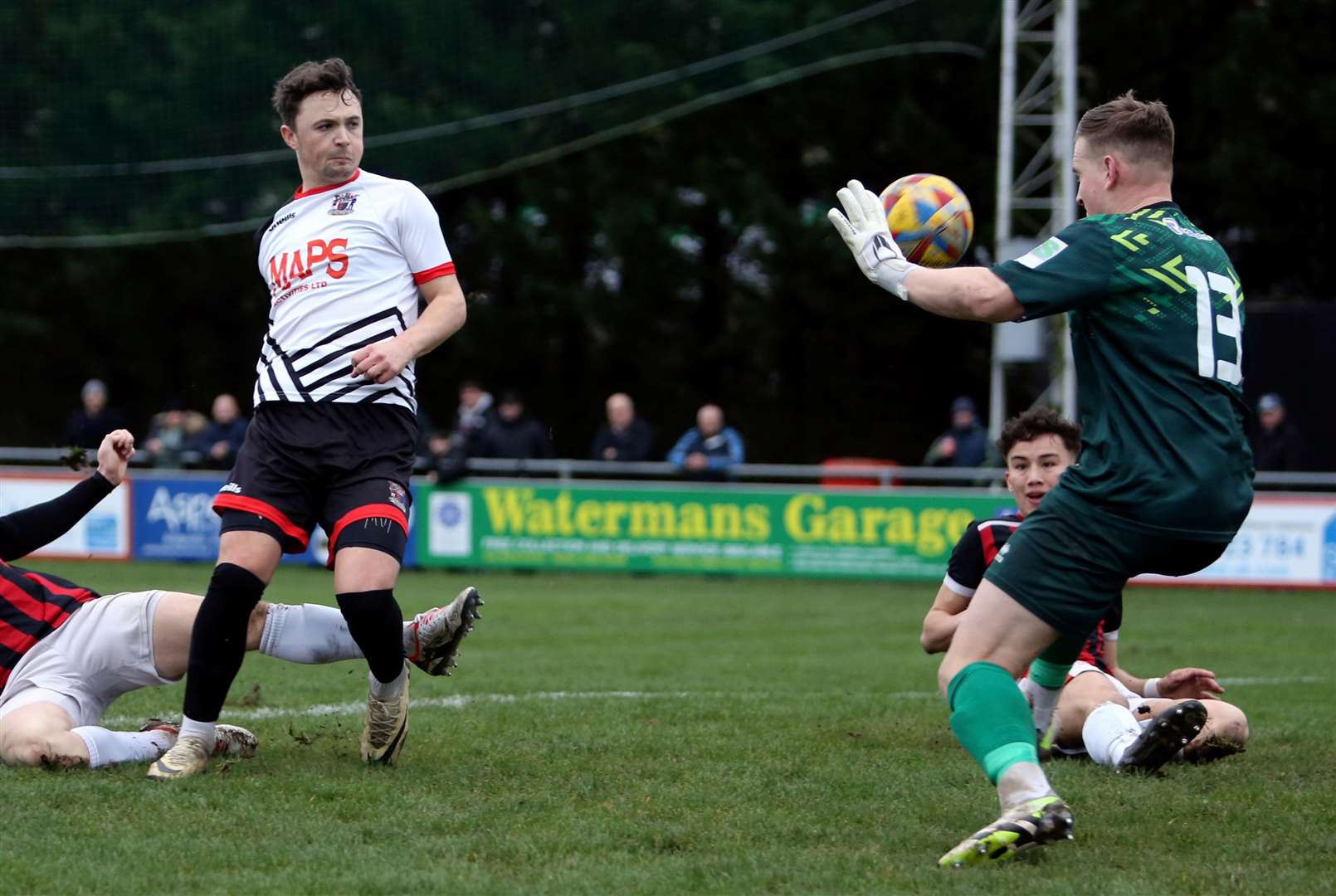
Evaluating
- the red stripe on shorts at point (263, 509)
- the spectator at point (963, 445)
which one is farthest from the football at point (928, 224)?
the spectator at point (963, 445)

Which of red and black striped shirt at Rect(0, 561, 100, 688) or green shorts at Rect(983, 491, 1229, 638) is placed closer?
green shorts at Rect(983, 491, 1229, 638)

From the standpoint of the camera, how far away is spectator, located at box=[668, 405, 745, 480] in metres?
17.7

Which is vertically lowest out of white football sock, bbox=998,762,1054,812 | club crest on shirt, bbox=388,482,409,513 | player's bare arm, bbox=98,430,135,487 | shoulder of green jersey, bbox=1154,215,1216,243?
white football sock, bbox=998,762,1054,812

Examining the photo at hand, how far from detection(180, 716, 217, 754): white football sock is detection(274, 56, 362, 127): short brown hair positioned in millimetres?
2001

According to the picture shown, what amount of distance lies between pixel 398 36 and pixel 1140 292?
52.9ft

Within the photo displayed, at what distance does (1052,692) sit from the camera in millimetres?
5543

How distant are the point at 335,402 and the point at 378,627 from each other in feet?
2.44

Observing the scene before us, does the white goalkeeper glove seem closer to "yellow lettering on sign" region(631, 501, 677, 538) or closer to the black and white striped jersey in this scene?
the black and white striped jersey

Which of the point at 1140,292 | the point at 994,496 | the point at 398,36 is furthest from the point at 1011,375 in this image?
the point at 1140,292

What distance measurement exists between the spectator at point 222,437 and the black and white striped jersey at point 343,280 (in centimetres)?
1395

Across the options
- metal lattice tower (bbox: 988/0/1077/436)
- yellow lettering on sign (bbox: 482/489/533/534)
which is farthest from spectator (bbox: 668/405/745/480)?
metal lattice tower (bbox: 988/0/1077/436)

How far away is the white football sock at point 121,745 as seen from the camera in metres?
5.57

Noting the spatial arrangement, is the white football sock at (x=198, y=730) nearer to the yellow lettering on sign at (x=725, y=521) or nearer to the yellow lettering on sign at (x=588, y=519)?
the yellow lettering on sign at (x=725, y=521)

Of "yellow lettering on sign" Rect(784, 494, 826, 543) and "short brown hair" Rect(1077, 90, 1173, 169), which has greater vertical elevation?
"short brown hair" Rect(1077, 90, 1173, 169)
